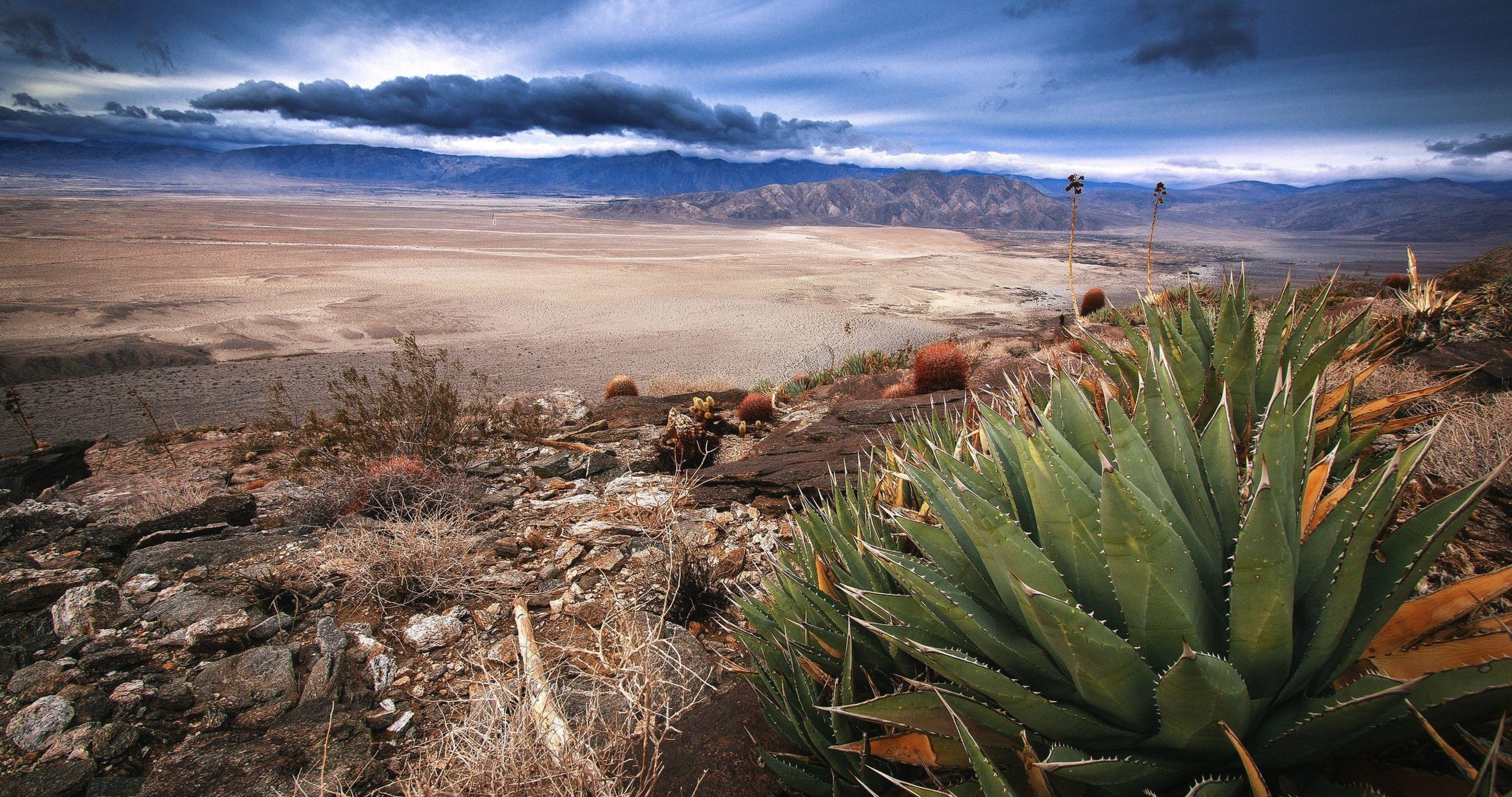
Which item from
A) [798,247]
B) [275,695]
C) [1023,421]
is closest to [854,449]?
[1023,421]

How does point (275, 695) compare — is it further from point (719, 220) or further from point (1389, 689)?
point (719, 220)

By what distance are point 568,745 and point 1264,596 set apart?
5.67 feet

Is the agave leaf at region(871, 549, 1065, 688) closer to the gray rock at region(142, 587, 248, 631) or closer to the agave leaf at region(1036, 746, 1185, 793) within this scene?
the agave leaf at region(1036, 746, 1185, 793)

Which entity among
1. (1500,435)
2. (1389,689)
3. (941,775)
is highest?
(1389,689)

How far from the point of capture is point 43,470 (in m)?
6.77

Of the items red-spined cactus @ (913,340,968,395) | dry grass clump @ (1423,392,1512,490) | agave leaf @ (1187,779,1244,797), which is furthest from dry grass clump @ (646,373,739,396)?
agave leaf @ (1187,779,1244,797)

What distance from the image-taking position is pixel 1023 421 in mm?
1506

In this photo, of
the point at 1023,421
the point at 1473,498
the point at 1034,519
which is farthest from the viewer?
the point at 1023,421

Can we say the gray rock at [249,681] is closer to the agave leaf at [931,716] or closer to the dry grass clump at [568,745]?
the dry grass clump at [568,745]

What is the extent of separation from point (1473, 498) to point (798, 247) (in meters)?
77.2

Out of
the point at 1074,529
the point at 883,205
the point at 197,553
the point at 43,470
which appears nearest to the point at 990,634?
the point at 1074,529

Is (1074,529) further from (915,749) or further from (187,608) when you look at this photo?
(187,608)

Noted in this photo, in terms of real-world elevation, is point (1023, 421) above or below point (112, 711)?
above

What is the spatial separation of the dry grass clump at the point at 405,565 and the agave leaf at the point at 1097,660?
3364 millimetres
